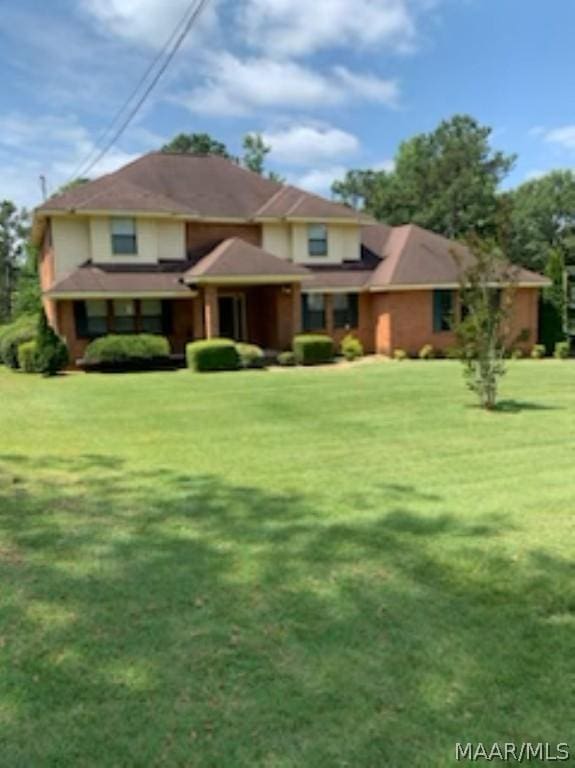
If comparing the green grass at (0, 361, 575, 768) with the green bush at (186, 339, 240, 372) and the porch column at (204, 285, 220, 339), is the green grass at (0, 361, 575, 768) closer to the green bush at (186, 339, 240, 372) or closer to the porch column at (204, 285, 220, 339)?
the green bush at (186, 339, 240, 372)

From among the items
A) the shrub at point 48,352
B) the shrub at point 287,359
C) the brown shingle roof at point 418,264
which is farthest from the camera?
the brown shingle roof at point 418,264

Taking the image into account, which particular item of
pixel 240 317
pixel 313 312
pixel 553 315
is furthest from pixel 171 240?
pixel 553 315

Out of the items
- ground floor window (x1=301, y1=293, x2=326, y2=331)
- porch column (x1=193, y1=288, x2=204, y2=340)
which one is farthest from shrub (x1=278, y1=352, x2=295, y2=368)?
ground floor window (x1=301, y1=293, x2=326, y2=331)

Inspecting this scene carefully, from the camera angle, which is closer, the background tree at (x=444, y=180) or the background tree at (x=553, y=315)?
the background tree at (x=553, y=315)

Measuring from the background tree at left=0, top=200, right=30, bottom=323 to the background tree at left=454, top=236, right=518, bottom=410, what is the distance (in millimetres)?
50146

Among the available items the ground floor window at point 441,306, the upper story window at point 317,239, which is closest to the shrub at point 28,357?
the upper story window at point 317,239

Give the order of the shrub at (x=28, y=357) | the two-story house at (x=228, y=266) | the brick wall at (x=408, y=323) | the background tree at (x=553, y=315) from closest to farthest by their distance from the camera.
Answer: the shrub at (x=28, y=357)
the two-story house at (x=228, y=266)
the brick wall at (x=408, y=323)
the background tree at (x=553, y=315)

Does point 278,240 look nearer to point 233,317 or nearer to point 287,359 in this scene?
point 233,317

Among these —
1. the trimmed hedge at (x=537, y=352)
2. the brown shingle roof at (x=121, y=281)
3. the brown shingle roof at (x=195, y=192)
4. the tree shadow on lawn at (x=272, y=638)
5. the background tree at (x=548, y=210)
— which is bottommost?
the tree shadow on lawn at (x=272, y=638)

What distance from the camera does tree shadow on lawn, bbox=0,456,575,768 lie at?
2637 millimetres

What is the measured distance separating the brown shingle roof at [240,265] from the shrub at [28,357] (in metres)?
5.76

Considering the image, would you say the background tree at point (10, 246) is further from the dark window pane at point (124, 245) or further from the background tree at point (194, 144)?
the dark window pane at point (124, 245)

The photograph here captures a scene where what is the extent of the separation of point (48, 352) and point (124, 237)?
6.20m

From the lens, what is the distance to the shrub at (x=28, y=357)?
1939 cm
